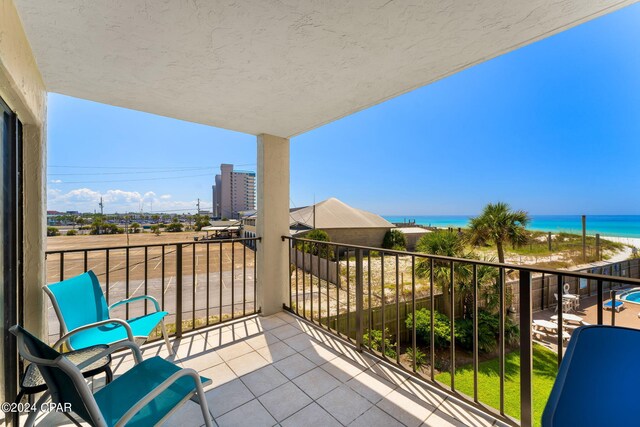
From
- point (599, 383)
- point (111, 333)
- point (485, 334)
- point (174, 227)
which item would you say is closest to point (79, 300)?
point (111, 333)

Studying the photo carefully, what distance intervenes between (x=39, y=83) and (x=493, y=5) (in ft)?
9.60

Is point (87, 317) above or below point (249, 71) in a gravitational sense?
below

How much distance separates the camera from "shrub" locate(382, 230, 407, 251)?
16753 mm

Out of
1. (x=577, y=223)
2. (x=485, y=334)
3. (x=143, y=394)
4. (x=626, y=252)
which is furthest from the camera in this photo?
(x=577, y=223)

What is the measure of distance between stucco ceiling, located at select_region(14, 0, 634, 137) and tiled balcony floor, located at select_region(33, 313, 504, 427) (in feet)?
7.55

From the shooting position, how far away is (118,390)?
1.18 metres

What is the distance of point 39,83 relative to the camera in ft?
5.75

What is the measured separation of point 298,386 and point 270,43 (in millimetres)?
2364

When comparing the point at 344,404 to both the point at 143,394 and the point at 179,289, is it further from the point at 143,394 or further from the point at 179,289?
the point at 179,289

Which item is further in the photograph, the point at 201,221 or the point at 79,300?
the point at 201,221

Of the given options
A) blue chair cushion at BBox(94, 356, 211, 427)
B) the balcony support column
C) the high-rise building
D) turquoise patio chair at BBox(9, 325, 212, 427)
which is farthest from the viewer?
the high-rise building

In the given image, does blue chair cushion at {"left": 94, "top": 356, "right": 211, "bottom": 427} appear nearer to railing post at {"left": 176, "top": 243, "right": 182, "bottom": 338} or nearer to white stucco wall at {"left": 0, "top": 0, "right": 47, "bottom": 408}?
white stucco wall at {"left": 0, "top": 0, "right": 47, "bottom": 408}

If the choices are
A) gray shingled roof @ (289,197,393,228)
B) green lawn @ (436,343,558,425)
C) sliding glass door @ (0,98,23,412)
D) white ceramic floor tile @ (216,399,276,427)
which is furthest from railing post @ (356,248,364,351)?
gray shingled roof @ (289,197,393,228)

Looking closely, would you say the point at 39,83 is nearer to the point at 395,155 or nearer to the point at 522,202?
the point at 395,155
